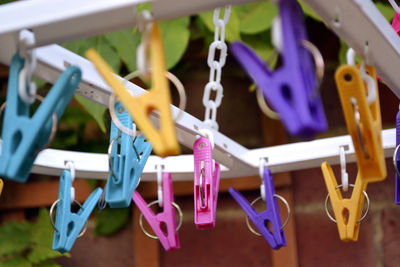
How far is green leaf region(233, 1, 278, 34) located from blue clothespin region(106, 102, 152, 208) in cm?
53

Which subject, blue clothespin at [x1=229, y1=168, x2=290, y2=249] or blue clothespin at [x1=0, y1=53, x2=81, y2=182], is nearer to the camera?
blue clothespin at [x1=0, y1=53, x2=81, y2=182]

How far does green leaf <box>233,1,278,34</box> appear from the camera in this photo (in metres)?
1.22

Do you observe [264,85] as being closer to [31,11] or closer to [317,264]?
[31,11]

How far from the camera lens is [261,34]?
126 centimetres

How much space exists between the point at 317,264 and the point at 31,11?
84 cm

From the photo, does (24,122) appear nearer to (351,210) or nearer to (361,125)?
(361,125)

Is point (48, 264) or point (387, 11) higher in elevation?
point (387, 11)

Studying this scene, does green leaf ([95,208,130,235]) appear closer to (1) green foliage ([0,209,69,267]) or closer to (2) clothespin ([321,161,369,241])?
(1) green foliage ([0,209,69,267])

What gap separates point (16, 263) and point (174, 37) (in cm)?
52

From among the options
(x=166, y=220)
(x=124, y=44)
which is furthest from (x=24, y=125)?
(x=124, y=44)

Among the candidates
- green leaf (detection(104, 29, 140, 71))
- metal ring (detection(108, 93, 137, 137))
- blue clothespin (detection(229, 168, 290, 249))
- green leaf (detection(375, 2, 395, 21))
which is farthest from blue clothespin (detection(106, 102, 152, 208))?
green leaf (detection(375, 2, 395, 21))

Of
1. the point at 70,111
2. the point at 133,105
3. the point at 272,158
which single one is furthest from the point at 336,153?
the point at 70,111

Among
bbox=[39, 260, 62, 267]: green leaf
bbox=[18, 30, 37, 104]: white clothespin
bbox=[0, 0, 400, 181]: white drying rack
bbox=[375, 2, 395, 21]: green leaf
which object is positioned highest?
bbox=[375, 2, 395, 21]: green leaf

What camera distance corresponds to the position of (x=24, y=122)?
1.69 ft
